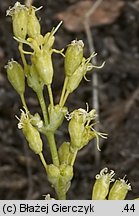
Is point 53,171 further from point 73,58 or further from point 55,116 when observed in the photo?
point 73,58

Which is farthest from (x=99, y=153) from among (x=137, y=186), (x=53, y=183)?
(x=53, y=183)

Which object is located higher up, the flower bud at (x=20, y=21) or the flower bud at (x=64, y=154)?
the flower bud at (x=20, y=21)

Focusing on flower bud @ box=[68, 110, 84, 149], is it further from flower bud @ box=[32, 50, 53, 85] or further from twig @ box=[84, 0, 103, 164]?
twig @ box=[84, 0, 103, 164]

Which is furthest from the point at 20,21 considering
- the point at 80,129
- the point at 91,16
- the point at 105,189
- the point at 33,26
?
the point at 91,16

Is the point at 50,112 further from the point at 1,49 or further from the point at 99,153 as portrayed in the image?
the point at 1,49

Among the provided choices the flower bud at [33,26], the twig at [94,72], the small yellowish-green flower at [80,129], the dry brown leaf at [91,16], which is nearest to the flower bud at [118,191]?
the small yellowish-green flower at [80,129]

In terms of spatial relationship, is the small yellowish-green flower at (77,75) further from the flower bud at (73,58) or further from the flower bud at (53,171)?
the flower bud at (53,171)

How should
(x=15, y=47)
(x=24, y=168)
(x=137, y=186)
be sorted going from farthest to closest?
(x=15, y=47) → (x=24, y=168) → (x=137, y=186)
